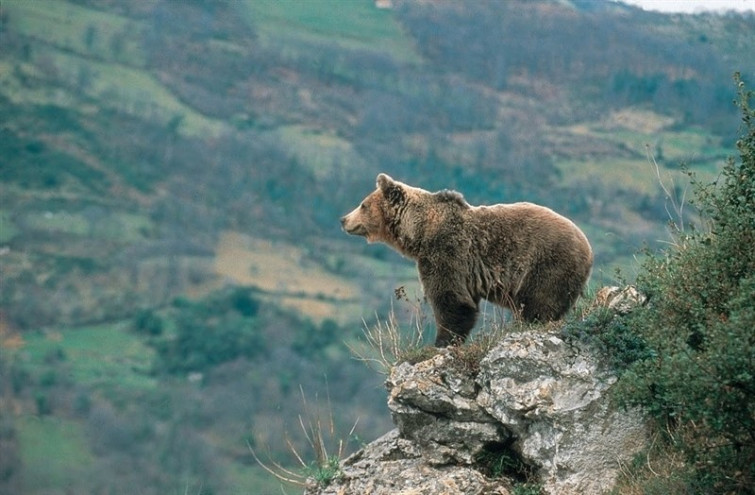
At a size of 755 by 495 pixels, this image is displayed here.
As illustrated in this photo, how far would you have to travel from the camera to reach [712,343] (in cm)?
927

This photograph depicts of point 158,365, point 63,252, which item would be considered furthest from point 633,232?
point 63,252

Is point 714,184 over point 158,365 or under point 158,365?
over

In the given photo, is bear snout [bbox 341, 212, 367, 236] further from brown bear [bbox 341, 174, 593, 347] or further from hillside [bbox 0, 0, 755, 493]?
hillside [bbox 0, 0, 755, 493]

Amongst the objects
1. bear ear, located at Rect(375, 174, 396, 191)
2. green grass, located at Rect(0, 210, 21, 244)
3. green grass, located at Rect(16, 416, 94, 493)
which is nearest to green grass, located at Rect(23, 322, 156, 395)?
green grass, located at Rect(16, 416, 94, 493)

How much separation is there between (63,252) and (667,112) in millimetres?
81381

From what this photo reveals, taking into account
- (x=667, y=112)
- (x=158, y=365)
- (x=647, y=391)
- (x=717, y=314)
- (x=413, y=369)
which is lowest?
(x=158, y=365)

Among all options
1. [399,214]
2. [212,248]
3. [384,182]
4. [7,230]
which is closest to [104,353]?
[7,230]

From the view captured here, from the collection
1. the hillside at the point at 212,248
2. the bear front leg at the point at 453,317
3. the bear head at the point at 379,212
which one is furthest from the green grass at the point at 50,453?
the bear front leg at the point at 453,317

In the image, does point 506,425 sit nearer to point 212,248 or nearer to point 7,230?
point 7,230

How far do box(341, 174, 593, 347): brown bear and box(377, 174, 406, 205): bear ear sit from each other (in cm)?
22

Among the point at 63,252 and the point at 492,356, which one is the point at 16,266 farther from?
the point at 492,356

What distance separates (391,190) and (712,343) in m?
6.40

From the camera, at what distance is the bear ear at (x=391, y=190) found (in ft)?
48.9

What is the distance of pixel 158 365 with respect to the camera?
460 feet
